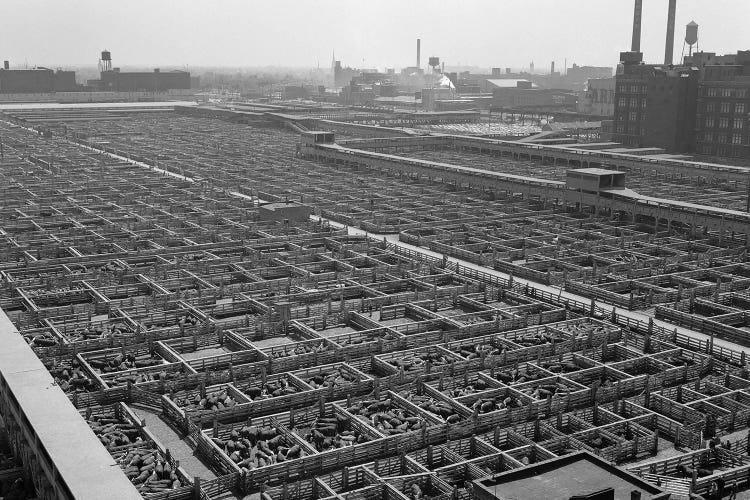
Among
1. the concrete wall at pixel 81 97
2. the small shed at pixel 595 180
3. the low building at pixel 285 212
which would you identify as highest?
the concrete wall at pixel 81 97

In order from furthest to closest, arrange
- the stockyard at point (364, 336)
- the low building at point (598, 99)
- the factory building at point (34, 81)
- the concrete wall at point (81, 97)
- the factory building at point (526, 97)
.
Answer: the factory building at point (526, 97) → the factory building at point (34, 81) → the concrete wall at point (81, 97) → the low building at point (598, 99) → the stockyard at point (364, 336)

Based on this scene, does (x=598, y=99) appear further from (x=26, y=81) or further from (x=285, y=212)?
(x=285, y=212)

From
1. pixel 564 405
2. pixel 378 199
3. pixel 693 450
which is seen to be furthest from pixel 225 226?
pixel 693 450

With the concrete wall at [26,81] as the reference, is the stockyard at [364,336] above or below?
below

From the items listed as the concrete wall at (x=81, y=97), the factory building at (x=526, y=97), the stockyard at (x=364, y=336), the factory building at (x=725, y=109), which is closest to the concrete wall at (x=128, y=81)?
the concrete wall at (x=81, y=97)

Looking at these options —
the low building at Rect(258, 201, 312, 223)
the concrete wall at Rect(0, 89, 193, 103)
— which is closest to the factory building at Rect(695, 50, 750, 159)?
the low building at Rect(258, 201, 312, 223)

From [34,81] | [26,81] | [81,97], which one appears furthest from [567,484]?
[34,81]

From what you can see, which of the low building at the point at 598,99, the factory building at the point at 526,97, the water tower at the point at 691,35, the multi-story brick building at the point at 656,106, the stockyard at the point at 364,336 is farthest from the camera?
the factory building at the point at 526,97

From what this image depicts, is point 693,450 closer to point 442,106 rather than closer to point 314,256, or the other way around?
point 314,256

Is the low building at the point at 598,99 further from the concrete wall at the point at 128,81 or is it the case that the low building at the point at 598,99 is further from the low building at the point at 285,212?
the low building at the point at 285,212
